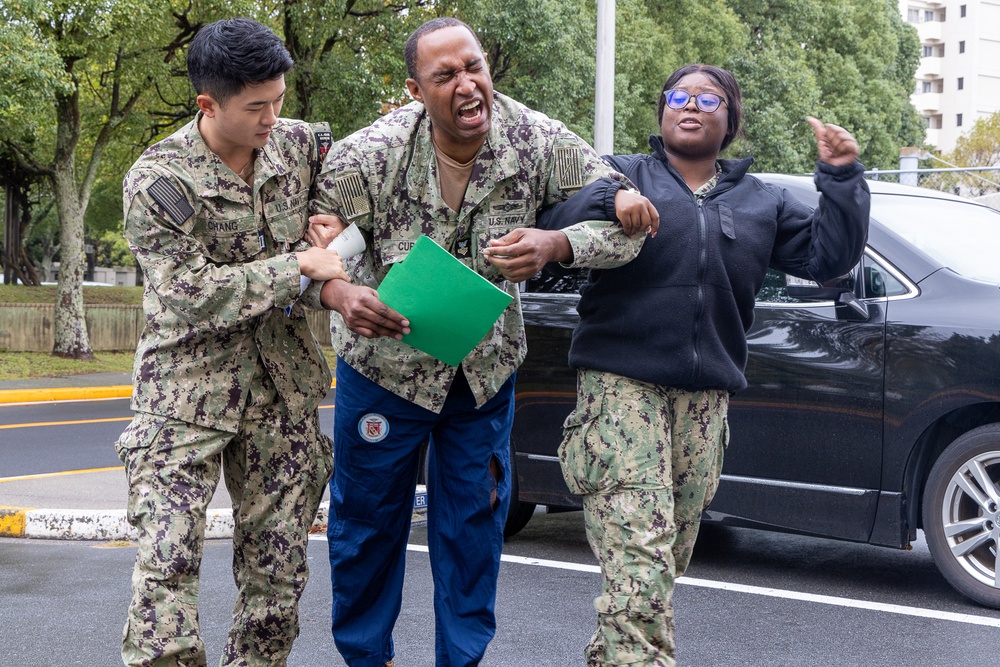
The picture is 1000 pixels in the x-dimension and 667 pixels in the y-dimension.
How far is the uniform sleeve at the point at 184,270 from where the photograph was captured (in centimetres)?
300

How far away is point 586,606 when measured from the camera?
16.1ft

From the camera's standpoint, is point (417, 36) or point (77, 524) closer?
point (417, 36)

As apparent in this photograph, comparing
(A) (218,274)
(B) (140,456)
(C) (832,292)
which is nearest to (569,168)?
(A) (218,274)

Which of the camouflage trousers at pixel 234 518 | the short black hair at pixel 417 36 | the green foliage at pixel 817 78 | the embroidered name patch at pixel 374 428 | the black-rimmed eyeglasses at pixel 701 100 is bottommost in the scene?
the camouflage trousers at pixel 234 518

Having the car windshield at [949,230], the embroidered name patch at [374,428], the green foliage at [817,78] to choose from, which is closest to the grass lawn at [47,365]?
the car windshield at [949,230]

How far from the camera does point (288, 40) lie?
19781mm

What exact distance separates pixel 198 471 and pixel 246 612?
47 cm

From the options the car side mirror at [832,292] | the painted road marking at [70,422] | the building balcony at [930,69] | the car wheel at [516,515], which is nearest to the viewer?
the car side mirror at [832,292]

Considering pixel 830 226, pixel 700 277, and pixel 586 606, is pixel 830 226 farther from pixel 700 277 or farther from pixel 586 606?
pixel 586 606

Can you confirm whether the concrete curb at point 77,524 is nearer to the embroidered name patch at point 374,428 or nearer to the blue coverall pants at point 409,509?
the blue coverall pants at point 409,509

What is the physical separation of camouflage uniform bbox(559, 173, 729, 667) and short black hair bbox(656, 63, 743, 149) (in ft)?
0.61

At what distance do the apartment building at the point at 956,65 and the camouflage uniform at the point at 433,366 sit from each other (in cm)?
8085

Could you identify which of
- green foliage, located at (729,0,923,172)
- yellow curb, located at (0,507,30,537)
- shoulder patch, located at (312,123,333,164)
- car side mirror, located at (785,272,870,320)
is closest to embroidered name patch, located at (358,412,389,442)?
shoulder patch, located at (312,123,333,164)

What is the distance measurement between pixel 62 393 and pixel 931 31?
77865 mm
